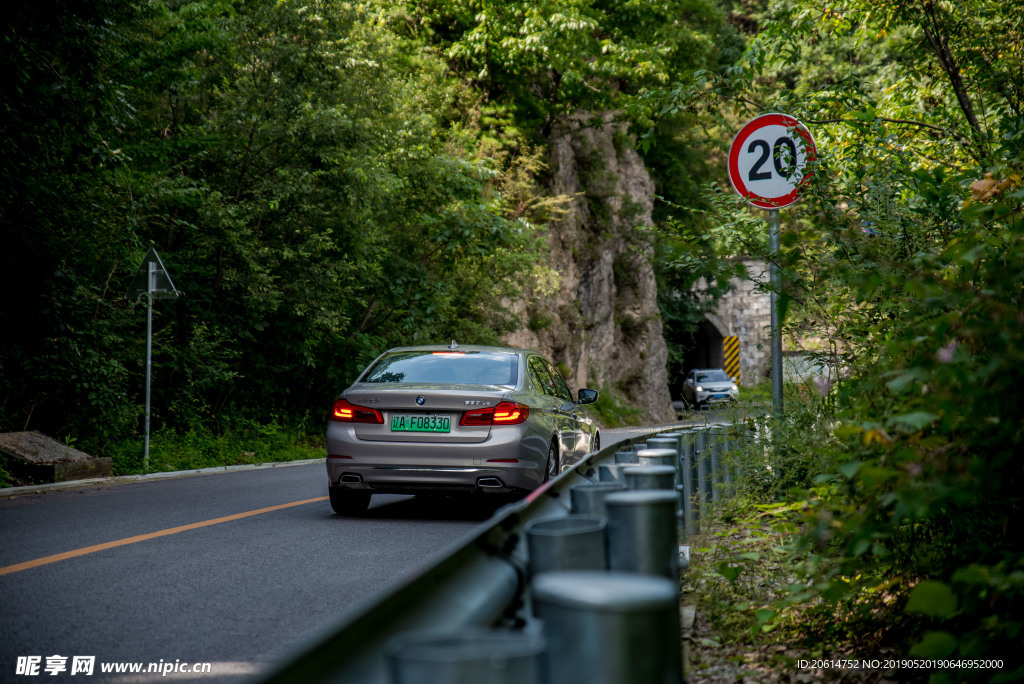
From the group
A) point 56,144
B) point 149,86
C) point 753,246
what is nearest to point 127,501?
point 56,144

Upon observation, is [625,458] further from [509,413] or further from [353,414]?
[353,414]

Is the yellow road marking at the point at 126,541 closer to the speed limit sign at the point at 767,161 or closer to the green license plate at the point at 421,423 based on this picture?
the green license plate at the point at 421,423

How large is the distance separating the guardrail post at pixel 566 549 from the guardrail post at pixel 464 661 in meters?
0.49

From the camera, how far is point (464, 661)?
1.13m

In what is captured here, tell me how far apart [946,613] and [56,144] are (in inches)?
441

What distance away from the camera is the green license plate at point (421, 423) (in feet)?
27.0

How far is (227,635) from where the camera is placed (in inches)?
179

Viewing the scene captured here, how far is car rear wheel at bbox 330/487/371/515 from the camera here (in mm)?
8734

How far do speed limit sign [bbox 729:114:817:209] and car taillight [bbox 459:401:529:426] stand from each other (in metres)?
2.70

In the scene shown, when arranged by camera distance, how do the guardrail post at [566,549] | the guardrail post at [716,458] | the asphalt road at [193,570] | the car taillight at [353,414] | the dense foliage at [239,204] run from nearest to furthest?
the guardrail post at [566,549] < the asphalt road at [193,570] < the guardrail post at [716,458] < the car taillight at [353,414] < the dense foliage at [239,204]
